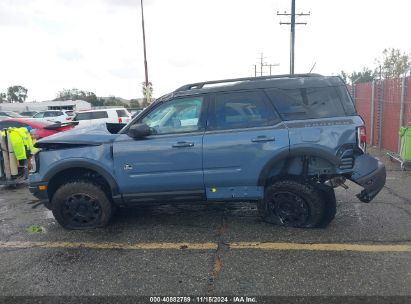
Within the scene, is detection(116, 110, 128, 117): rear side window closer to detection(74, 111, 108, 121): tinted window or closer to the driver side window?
detection(74, 111, 108, 121): tinted window

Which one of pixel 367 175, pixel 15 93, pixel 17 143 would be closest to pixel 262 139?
pixel 367 175

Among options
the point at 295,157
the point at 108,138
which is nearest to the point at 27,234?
the point at 108,138

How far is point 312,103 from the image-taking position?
4.25m

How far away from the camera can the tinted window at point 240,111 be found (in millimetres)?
4297

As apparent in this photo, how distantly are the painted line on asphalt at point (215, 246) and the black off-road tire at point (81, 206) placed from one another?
0.43 metres

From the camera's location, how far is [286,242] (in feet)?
13.3

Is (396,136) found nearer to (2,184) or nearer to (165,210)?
(165,210)

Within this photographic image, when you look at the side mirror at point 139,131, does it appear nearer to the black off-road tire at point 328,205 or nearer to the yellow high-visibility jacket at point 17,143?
the black off-road tire at point 328,205

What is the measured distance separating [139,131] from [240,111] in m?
1.25

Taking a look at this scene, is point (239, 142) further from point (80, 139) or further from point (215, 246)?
point (80, 139)

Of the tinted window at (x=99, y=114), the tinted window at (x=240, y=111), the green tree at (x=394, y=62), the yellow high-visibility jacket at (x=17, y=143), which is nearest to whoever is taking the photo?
the tinted window at (x=240, y=111)

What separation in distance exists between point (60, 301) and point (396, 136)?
29.7 feet

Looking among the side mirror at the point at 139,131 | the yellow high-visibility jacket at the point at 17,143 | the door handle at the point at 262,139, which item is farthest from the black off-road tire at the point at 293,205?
the yellow high-visibility jacket at the point at 17,143

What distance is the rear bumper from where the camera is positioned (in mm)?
4219
